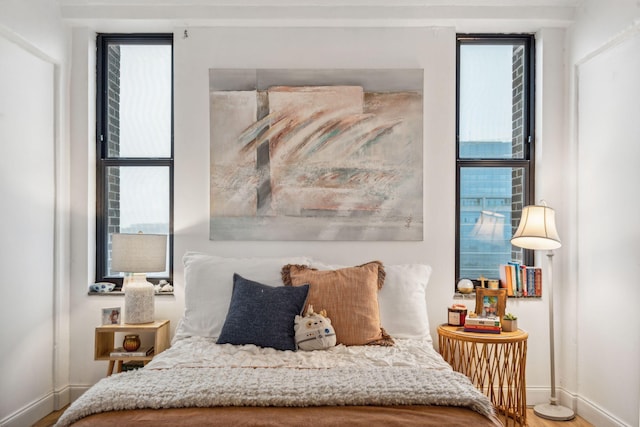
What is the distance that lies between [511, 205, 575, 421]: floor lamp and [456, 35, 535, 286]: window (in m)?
0.43

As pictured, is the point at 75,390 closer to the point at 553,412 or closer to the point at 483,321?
the point at 483,321

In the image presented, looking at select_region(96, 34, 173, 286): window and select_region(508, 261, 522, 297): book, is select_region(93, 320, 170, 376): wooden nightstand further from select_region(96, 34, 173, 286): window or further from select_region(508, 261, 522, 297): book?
select_region(508, 261, 522, 297): book

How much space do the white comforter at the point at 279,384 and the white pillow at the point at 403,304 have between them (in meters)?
0.49

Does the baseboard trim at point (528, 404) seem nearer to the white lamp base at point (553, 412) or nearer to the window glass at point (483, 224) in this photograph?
the white lamp base at point (553, 412)

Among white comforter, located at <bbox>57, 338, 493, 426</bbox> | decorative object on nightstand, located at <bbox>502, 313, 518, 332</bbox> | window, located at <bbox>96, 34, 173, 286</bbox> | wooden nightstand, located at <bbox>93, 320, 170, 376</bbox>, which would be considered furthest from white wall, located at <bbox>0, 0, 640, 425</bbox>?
white comforter, located at <bbox>57, 338, 493, 426</bbox>

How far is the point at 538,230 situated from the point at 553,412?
1200mm

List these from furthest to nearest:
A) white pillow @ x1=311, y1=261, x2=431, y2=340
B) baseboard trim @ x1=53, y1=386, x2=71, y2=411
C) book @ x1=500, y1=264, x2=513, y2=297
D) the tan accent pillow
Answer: book @ x1=500, y1=264, x2=513, y2=297, baseboard trim @ x1=53, y1=386, x2=71, y2=411, white pillow @ x1=311, y1=261, x2=431, y2=340, the tan accent pillow

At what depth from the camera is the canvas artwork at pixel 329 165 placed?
11.7 ft

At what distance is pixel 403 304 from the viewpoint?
313 cm

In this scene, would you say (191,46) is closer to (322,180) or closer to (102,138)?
(102,138)

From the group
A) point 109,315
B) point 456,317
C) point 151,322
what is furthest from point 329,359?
point 109,315

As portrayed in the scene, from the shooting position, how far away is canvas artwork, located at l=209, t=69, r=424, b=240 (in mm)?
3574

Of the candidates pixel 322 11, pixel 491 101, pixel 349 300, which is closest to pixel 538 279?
pixel 491 101

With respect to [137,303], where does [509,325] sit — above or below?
below
